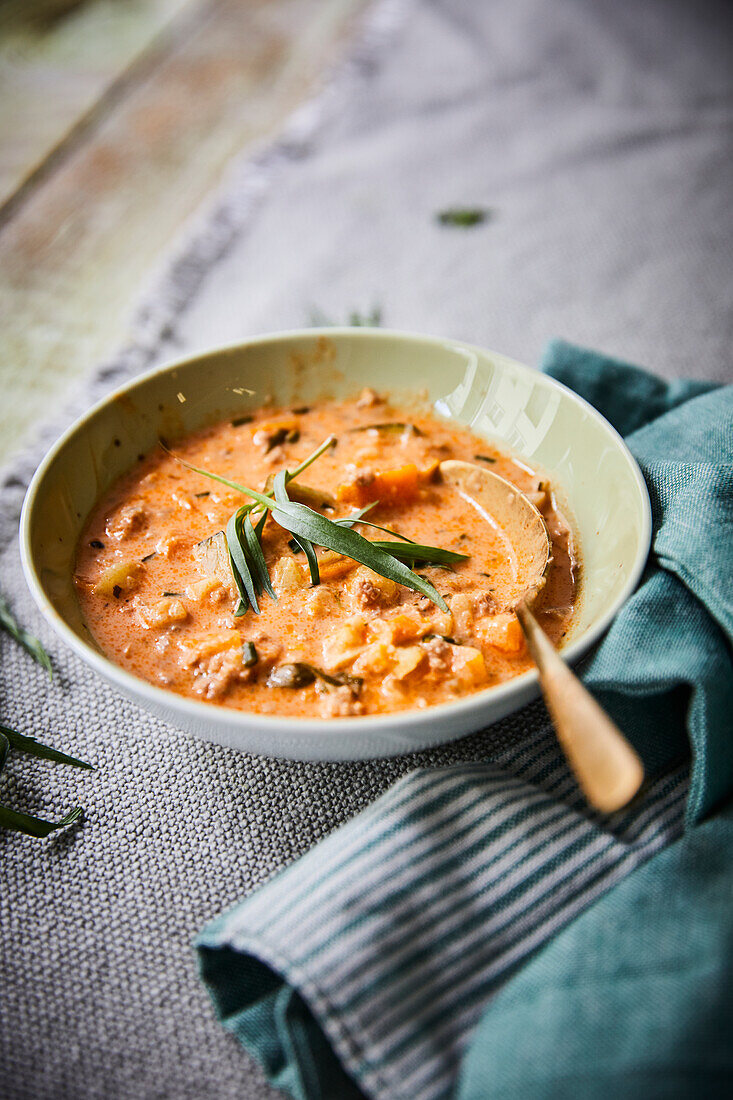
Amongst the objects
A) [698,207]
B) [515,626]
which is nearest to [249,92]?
[698,207]

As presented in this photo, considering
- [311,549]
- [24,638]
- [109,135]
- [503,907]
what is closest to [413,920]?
[503,907]

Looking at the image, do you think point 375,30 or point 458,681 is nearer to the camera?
point 458,681

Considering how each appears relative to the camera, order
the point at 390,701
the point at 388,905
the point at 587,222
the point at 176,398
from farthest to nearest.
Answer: the point at 587,222, the point at 176,398, the point at 390,701, the point at 388,905

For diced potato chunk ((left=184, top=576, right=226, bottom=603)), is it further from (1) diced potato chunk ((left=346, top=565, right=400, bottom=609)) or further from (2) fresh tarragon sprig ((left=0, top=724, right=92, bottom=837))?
(2) fresh tarragon sprig ((left=0, top=724, right=92, bottom=837))

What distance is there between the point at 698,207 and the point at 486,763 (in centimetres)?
299

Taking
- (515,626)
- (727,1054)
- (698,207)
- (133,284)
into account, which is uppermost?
(133,284)

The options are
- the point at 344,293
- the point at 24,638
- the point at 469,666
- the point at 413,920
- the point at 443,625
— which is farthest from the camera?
the point at 344,293

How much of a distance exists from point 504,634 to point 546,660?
0.66ft

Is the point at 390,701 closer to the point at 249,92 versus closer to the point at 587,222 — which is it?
the point at 587,222

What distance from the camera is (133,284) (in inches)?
146

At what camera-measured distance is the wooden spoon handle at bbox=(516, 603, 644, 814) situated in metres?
1.49

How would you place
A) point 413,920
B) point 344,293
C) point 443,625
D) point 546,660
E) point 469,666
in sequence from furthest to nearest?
point 344,293 → point 443,625 → point 469,666 → point 546,660 → point 413,920

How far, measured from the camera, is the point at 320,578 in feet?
7.01

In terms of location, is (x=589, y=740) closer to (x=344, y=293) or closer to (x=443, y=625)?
(x=443, y=625)
